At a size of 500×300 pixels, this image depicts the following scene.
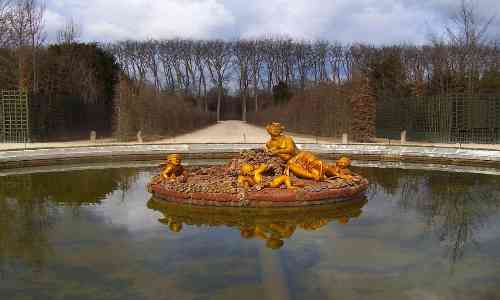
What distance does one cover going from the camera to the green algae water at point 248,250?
13.8 feet

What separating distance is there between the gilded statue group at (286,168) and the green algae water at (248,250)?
73cm

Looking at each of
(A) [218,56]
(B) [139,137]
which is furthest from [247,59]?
(B) [139,137]

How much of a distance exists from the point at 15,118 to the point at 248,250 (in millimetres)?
20729

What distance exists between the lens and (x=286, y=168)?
27.0 feet

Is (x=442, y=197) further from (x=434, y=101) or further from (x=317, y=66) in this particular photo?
(x=317, y=66)

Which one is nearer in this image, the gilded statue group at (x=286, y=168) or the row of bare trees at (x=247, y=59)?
the gilded statue group at (x=286, y=168)

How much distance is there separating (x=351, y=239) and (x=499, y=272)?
174 centimetres

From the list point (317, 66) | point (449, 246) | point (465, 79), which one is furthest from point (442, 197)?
point (317, 66)

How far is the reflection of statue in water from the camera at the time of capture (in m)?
6.19

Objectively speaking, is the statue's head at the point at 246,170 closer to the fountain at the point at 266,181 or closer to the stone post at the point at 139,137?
the fountain at the point at 266,181

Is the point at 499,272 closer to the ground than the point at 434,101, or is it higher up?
closer to the ground

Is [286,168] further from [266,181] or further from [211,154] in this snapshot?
[211,154]

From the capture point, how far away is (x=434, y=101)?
23.0 m

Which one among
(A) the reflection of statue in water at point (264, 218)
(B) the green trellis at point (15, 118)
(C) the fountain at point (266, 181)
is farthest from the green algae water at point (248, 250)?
(B) the green trellis at point (15, 118)
